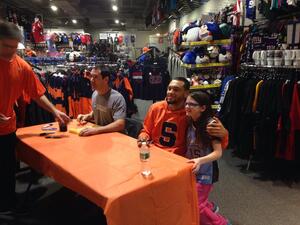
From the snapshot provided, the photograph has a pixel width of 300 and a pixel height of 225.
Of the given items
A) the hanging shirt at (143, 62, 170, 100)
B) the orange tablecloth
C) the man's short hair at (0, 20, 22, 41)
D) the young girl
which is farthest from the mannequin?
the young girl

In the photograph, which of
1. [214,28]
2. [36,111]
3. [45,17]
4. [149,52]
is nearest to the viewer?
[36,111]

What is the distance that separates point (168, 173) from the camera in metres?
1.49

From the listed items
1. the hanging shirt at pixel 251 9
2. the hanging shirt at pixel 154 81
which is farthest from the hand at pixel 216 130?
the hanging shirt at pixel 154 81

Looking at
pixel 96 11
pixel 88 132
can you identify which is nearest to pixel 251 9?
pixel 88 132

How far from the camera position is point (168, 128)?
2.18 meters

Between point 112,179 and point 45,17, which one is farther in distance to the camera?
point 45,17

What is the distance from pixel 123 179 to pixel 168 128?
84 cm

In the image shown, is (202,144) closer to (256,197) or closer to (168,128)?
(168,128)

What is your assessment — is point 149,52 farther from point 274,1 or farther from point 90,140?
point 90,140

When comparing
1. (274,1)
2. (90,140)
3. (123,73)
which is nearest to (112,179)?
(90,140)

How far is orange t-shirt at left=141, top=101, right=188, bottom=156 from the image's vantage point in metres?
2.14

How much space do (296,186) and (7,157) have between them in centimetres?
283

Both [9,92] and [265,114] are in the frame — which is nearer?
[9,92]

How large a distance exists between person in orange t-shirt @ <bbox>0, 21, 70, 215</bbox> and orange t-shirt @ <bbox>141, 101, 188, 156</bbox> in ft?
3.48
